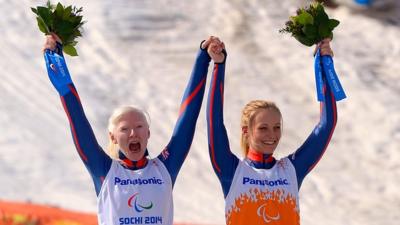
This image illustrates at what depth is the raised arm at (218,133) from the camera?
180 inches

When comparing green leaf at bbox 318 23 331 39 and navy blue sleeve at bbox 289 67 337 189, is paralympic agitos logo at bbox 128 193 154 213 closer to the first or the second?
navy blue sleeve at bbox 289 67 337 189

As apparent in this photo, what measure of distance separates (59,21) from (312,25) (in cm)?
127

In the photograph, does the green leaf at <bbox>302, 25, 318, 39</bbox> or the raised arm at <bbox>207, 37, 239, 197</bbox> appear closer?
the raised arm at <bbox>207, 37, 239, 197</bbox>

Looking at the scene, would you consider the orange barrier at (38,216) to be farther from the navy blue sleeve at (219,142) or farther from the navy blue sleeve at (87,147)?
the navy blue sleeve at (219,142)

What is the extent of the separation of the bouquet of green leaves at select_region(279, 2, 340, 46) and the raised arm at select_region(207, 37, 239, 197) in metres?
0.40

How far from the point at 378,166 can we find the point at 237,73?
2.38m

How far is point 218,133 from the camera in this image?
15.0 ft

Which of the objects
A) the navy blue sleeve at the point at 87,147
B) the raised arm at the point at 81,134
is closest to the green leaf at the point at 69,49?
the raised arm at the point at 81,134

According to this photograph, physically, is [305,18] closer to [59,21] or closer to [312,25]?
[312,25]

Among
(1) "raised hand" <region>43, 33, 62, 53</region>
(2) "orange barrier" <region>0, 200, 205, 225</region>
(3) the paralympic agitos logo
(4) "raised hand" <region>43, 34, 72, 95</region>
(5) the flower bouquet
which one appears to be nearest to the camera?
(3) the paralympic agitos logo

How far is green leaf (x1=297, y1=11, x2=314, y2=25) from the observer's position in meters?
4.79

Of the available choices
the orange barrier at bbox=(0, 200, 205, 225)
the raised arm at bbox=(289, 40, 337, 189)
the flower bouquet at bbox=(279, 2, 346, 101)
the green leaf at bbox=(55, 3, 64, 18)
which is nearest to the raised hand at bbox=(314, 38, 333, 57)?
the flower bouquet at bbox=(279, 2, 346, 101)

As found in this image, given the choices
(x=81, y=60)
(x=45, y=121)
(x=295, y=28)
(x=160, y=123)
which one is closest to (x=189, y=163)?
(x=160, y=123)

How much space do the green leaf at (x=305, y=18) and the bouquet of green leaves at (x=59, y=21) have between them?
1.11 m
